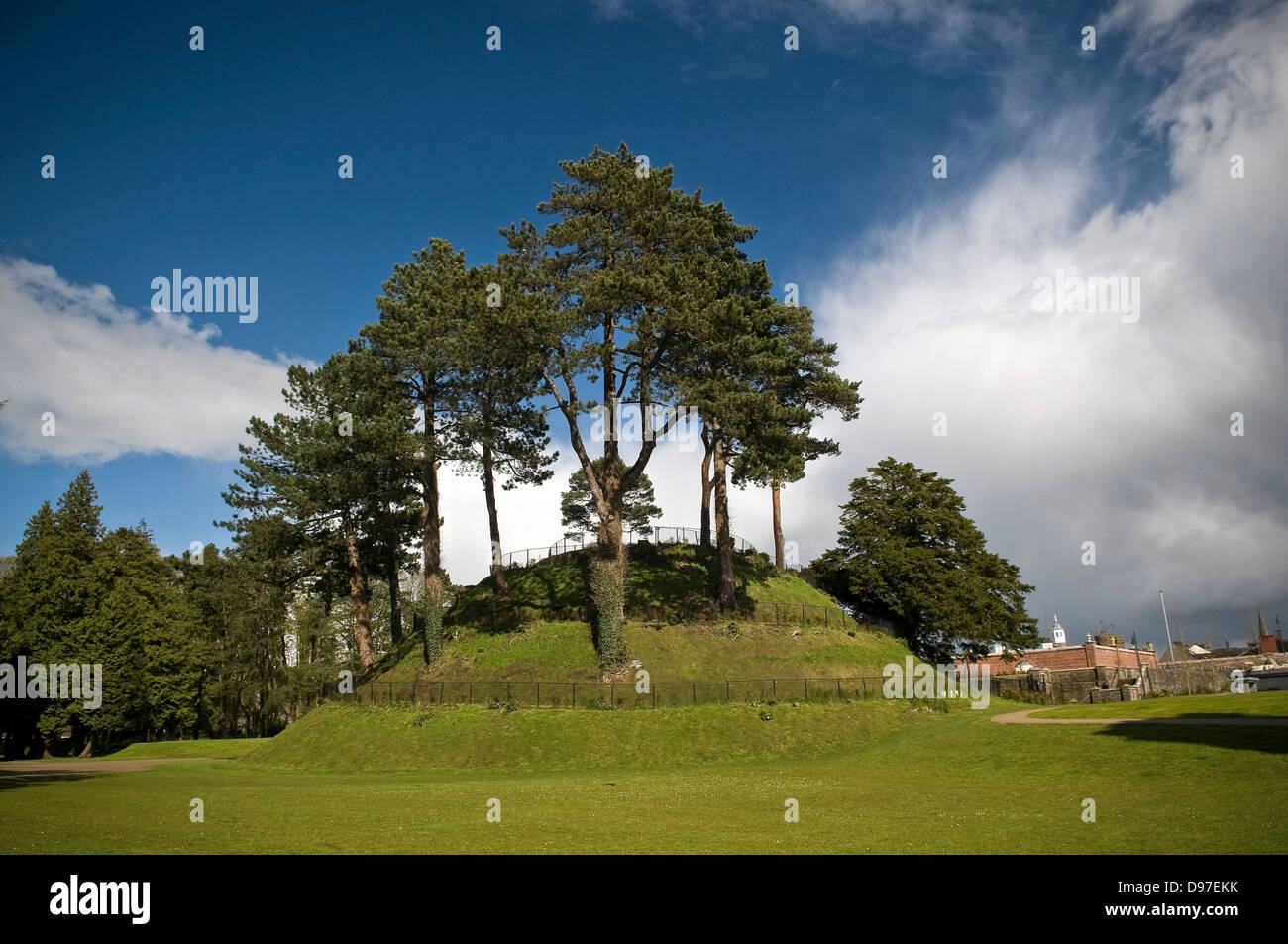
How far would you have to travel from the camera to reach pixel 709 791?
23.0 m

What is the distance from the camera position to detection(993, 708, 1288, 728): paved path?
24.5 m

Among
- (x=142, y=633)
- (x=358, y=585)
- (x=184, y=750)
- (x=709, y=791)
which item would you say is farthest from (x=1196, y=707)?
(x=142, y=633)

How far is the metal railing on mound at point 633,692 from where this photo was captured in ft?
122

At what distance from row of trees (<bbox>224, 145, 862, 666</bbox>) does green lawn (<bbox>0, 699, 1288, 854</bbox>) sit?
863cm

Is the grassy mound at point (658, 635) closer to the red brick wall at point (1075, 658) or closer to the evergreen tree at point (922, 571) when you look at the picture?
the evergreen tree at point (922, 571)

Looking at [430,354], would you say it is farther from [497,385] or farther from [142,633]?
[142,633]

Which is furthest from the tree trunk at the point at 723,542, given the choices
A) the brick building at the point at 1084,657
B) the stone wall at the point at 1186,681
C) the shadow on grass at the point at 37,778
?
the brick building at the point at 1084,657

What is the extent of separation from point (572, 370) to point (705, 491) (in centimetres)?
1857

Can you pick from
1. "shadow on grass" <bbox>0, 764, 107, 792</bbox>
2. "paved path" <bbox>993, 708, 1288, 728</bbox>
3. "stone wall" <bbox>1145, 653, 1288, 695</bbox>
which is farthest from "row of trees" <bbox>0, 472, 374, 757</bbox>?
"stone wall" <bbox>1145, 653, 1288, 695</bbox>

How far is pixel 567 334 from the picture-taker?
1655 inches

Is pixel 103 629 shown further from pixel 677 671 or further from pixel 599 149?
pixel 599 149

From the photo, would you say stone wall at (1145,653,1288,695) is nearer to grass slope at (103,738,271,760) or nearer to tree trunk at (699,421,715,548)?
tree trunk at (699,421,715,548)
